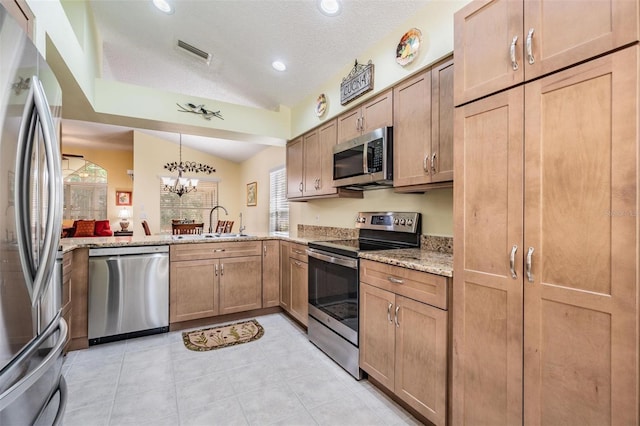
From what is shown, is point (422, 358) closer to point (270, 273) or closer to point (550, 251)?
point (550, 251)

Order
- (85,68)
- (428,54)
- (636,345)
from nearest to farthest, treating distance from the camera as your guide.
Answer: (636,345) → (428,54) → (85,68)

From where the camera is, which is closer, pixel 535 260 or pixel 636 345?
pixel 636 345

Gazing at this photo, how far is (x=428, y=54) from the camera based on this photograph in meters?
2.15

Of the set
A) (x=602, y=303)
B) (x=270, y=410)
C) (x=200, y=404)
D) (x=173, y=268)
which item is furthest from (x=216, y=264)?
(x=602, y=303)

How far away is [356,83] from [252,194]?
4.89 metres

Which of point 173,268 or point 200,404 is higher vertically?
point 173,268

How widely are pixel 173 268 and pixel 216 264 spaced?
0.44 meters

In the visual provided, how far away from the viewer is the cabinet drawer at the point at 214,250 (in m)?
3.24

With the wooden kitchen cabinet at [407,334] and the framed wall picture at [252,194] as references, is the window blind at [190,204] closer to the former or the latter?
the framed wall picture at [252,194]

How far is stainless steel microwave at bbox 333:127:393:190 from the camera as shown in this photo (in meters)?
2.39

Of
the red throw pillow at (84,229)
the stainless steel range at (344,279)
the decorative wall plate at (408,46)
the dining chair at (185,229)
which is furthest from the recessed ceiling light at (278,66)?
the red throw pillow at (84,229)

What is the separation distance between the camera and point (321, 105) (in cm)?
341

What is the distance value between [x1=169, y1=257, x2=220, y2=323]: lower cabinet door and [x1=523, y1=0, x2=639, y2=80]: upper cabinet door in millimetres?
3246

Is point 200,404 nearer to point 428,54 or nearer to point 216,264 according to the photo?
point 216,264
